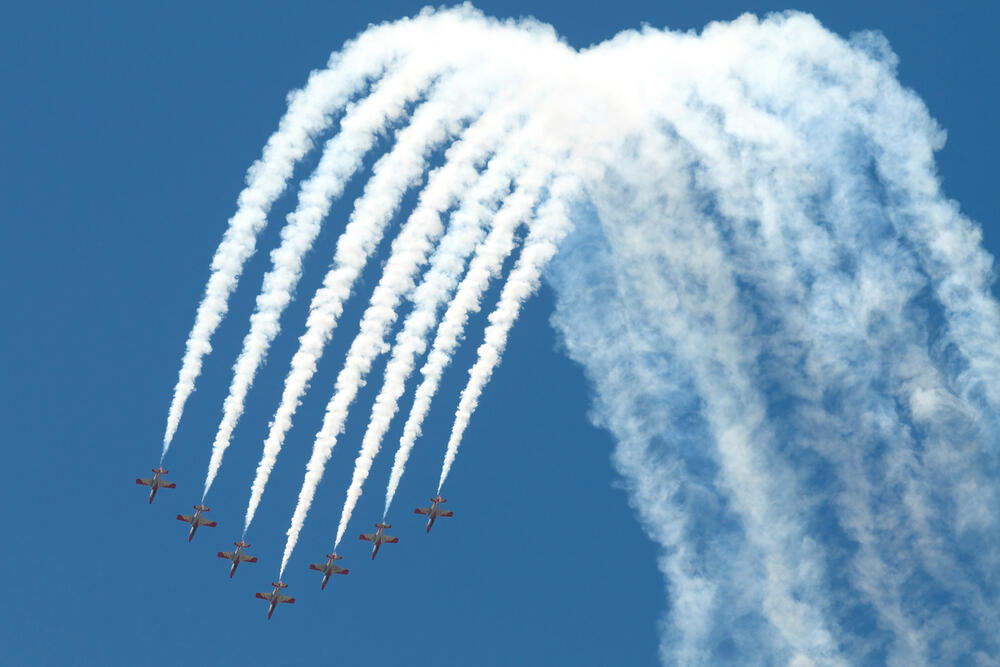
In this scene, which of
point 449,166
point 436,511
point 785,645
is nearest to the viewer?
point 449,166

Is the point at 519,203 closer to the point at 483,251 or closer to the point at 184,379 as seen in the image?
the point at 483,251

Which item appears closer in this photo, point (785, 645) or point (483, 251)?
point (483, 251)

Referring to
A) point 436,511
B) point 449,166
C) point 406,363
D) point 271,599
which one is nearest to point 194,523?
point 271,599

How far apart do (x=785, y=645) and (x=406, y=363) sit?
17932 millimetres

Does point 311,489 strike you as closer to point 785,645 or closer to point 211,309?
point 211,309

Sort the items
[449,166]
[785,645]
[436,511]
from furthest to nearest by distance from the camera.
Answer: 1. [436,511]
2. [785,645]
3. [449,166]

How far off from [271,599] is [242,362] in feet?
45.3

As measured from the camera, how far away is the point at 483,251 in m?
63.9

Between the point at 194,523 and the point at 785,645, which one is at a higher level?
the point at 194,523

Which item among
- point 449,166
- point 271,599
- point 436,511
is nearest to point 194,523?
point 271,599

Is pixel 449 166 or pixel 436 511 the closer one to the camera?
pixel 449 166

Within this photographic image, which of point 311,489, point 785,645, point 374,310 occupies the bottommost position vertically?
point 785,645

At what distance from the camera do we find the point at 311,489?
66.4m

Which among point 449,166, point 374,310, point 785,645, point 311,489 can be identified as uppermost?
point 449,166
